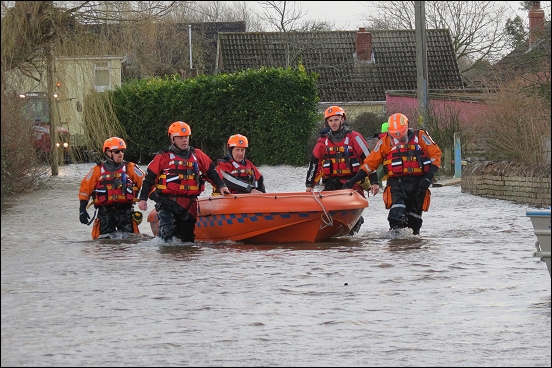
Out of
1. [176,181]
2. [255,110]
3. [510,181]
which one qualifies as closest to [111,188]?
[176,181]

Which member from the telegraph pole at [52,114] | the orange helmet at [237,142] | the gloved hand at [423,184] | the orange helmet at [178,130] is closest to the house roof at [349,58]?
the telegraph pole at [52,114]

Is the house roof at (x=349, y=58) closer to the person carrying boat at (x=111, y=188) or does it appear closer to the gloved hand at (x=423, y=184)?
the person carrying boat at (x=111, y=188)

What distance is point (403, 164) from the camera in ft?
47.8

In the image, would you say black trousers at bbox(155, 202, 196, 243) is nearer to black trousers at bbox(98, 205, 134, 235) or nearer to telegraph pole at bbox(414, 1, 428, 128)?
black trousers at bbox(98, 205, 134, 235)

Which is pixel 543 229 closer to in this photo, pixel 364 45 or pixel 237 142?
pixel 237 142

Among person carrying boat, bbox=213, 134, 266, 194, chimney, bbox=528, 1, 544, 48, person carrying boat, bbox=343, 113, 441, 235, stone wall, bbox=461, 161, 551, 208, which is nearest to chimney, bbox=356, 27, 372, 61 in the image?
stone wall, bbox=461, 161, 551, 208

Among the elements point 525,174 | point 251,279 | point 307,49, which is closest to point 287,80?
point 525,174

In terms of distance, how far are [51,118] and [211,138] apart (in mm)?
7065

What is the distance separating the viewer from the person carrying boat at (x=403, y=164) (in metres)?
14.6

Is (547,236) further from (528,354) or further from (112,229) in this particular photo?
(112,229)

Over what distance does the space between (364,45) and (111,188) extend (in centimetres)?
3130

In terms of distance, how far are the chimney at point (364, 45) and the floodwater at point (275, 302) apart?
30149mm

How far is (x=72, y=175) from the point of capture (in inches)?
1087

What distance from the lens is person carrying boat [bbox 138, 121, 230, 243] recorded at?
14.1 meters
